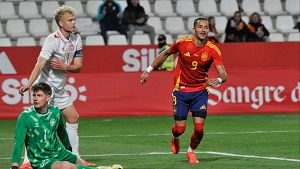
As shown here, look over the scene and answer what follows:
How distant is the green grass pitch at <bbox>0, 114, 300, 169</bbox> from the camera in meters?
13.9

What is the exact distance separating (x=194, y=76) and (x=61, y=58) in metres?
2.19

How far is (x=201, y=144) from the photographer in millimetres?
17125

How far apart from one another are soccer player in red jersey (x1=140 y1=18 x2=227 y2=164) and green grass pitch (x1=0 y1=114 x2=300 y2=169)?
558 millimetres

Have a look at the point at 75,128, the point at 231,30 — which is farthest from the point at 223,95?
the point at 75,128

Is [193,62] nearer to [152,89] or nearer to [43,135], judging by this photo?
[43,135]

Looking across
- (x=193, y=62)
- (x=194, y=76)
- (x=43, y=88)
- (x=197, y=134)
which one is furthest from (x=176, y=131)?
(x=43, y=88)

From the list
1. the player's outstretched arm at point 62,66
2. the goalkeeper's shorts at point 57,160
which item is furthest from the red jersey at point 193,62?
the goalkeeper's shorts at point 57,160

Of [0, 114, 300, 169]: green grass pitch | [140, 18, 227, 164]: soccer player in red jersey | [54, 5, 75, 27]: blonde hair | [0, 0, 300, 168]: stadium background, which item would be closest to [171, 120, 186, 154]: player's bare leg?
[140, 18, 227, 164]: soccer player in red jersey

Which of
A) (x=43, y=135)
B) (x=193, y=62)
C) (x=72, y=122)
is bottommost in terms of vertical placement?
(x=72, y=122)

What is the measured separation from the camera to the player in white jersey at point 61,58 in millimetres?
12702

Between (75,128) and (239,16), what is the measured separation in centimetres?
1476

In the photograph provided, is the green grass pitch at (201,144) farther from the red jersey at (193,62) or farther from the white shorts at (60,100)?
the white shorts at (60,100)

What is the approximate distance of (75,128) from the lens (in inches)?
520

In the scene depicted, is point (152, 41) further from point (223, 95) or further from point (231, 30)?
point (223, 95)
